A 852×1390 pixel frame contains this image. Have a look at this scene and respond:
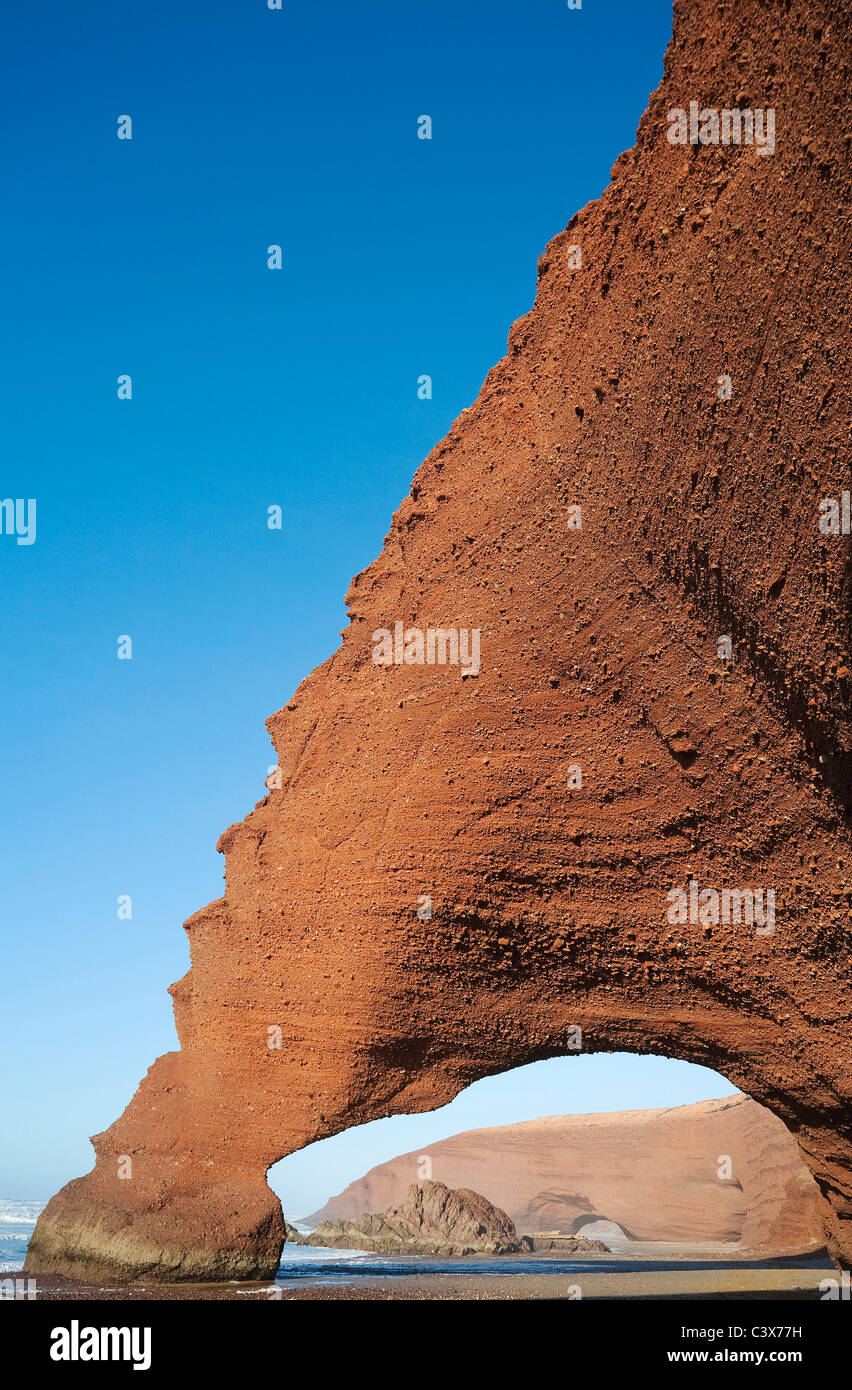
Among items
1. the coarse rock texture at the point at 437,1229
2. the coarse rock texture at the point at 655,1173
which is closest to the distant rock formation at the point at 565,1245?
the coarse rock texture at the point at 437,1229

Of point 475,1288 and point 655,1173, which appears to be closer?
point 475,1288

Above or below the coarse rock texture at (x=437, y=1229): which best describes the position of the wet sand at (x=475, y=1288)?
above

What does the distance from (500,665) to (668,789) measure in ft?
6.55

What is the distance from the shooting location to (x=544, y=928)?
963 centimetres

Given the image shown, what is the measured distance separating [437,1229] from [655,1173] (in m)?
15.2

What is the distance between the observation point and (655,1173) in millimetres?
39594

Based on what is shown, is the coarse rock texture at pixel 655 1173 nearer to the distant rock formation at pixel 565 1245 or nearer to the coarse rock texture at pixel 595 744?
the distant rock formation at pixel 565 1245

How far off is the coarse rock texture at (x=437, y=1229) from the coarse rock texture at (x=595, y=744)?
17516mm

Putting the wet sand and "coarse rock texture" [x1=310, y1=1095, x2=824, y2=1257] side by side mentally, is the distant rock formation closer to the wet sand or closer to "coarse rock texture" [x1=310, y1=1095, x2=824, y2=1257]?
"coarse rock texture" [x1=310, y1=1095, x2=824, y2=1257]

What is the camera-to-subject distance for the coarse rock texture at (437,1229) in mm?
26328

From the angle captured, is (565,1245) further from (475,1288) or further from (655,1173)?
(475,1288)

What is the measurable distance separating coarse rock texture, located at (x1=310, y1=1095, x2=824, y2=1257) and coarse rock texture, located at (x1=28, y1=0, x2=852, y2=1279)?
1696 centimetres

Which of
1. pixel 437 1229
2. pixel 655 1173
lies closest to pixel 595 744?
pixel 437 1229
